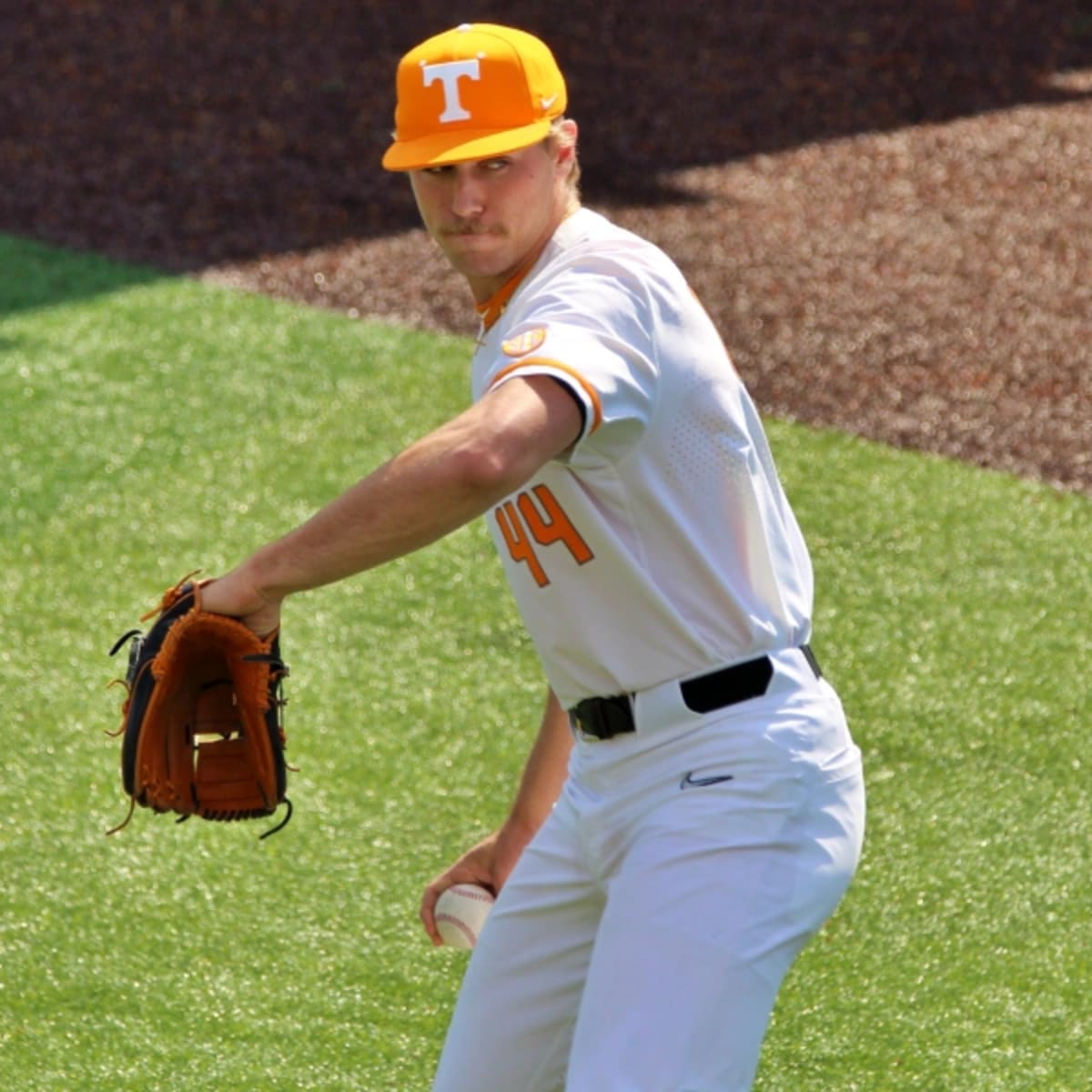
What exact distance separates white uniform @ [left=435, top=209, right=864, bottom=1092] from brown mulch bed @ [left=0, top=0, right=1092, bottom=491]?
16.9 feet

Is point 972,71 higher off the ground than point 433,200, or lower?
lower

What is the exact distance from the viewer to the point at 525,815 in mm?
3639

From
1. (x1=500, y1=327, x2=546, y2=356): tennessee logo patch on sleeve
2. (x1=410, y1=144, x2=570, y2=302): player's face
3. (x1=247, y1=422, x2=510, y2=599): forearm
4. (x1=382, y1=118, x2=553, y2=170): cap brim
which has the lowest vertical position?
(x1=247, y1=422, x2=510, y2=599): forearm

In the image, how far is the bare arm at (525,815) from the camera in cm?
360

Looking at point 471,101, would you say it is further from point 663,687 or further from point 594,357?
point 663,687

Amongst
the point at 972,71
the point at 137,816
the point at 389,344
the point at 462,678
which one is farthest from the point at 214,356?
the point at 972,71

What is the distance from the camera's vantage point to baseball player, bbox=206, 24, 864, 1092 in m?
2.78

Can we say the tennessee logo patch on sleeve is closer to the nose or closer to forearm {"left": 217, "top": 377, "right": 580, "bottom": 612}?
forearm {"left": 217, "top": 377, "right": 580, "bottom": 612}

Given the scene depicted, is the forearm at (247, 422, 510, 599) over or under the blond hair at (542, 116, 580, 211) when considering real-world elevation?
under

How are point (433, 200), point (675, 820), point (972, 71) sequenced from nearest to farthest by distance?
point (675, 820), point (433, 200), point (972, 71)

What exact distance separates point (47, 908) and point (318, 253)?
5.69 m

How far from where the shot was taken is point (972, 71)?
1305 cm

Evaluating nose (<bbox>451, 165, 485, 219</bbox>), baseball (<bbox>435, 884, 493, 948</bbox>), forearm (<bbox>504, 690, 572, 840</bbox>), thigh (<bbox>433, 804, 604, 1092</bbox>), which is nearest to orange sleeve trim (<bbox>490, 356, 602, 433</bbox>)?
nose (<bbox>451, 165, 485, 219</bbox>)

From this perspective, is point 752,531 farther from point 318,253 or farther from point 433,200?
point 318,253
